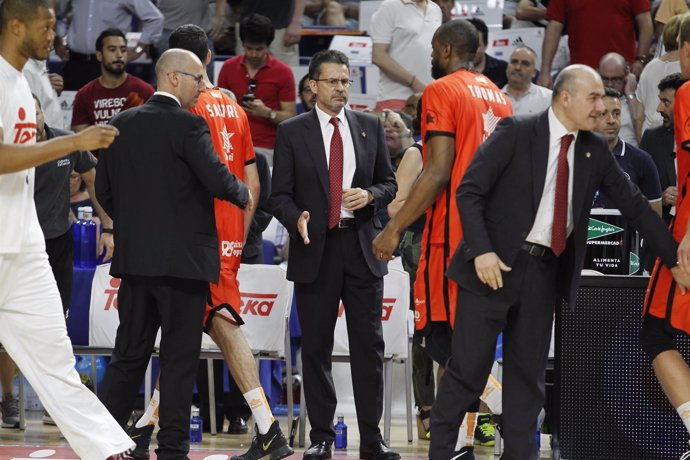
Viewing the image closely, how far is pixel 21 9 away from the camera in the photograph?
5.43 metres

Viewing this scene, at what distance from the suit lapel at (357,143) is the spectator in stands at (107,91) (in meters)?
3.84

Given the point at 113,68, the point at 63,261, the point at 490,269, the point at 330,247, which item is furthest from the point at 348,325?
the point at 113,68

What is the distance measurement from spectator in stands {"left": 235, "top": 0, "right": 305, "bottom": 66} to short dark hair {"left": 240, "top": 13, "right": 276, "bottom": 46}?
192 cm

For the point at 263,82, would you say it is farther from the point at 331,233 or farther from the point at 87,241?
the point at 331,233

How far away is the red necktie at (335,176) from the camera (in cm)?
693

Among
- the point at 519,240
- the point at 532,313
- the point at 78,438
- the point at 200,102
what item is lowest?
the point at 78,438

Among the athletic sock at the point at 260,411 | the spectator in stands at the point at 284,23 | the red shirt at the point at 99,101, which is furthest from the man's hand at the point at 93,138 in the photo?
the spectator in stands at the point at 284,23

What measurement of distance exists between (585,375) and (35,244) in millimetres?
2986

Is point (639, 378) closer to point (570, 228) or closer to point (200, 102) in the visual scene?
point (570, 228)

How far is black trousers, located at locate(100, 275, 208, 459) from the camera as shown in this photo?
6.30 m

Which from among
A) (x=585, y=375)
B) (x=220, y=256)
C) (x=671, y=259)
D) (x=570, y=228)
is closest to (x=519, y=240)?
(x=570, y=228)

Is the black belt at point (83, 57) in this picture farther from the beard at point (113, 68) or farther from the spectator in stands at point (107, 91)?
the beard at point (113, 68)

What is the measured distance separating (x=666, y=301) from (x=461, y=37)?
5.61ft

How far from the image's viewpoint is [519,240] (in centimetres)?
561
